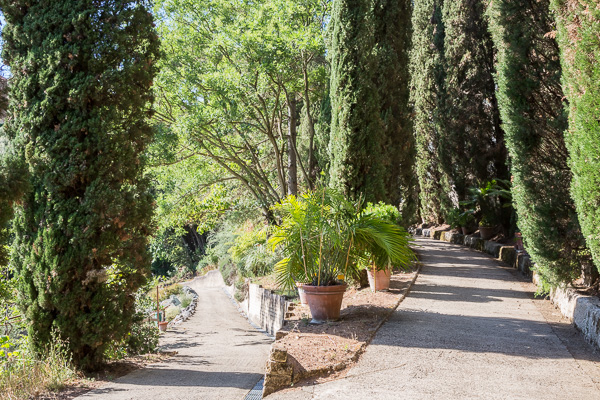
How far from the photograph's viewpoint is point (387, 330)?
5.88 m

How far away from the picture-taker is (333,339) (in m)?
5.31

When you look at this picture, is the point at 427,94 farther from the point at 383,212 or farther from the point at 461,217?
the point at 383,212

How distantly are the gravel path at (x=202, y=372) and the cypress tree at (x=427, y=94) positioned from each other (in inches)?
454

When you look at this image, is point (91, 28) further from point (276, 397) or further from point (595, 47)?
point (595, 47)

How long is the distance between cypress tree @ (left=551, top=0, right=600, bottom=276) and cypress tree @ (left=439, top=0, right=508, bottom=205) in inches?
418

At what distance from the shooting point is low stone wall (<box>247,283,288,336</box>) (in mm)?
11586

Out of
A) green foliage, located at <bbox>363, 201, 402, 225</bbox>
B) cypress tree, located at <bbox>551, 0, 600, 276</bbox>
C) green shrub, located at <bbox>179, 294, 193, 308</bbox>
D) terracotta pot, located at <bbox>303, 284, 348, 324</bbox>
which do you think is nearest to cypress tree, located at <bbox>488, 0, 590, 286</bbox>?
cypress tree, located at <bbox>551, 0, 600, 276</bbox>

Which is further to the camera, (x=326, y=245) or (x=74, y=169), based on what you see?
(x=326, y=245)

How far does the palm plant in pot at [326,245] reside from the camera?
6156 millimetres

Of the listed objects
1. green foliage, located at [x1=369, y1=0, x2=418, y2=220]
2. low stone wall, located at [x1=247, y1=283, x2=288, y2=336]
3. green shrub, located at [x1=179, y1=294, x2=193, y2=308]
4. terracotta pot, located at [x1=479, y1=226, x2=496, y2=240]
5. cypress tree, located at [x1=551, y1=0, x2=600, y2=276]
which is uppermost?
green foliage, located at [x1=369, y1=0, x2=418, y2=220]

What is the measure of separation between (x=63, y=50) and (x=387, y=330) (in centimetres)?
519

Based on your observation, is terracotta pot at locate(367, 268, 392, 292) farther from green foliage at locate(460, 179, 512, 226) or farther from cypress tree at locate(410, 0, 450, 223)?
cypress tree at locate(410, 0, 450, 223)

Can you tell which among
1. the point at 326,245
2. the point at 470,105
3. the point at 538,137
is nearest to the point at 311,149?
the point at 470,105

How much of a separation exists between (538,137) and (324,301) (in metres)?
4.47
